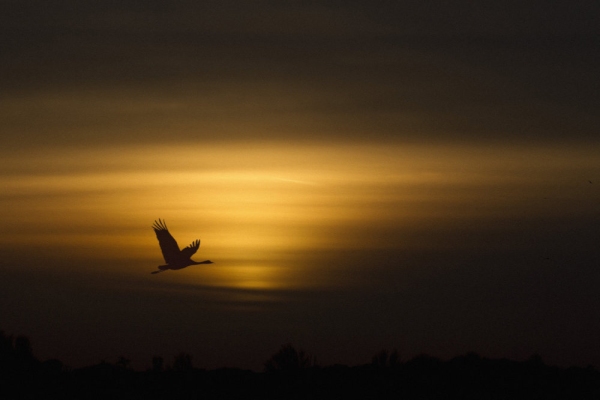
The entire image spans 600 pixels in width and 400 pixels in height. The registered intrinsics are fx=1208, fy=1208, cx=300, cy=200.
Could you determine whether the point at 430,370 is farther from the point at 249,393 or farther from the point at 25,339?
the point at 25,339

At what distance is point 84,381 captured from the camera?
29516 millimetres

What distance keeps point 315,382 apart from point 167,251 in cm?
1117

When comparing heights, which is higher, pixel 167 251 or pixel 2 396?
pixel 167 251

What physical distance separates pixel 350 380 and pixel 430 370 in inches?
84.7

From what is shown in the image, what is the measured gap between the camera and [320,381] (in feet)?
95.5

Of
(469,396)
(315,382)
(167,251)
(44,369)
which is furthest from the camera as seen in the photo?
(167,251)

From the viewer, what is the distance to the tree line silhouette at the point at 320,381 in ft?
90.7

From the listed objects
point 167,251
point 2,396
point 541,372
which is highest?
point 167,251

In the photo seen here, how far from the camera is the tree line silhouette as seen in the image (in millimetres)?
27641

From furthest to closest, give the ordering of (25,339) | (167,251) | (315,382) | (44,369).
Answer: (167,251)
(25,339)
(44,369)
(315,382)

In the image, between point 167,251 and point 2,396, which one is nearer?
point 2,396

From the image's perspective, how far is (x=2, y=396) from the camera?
27828 millimetres

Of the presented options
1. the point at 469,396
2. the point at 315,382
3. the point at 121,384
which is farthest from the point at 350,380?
the point at 121,384

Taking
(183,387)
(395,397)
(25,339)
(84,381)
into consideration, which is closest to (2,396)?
(84,381)
